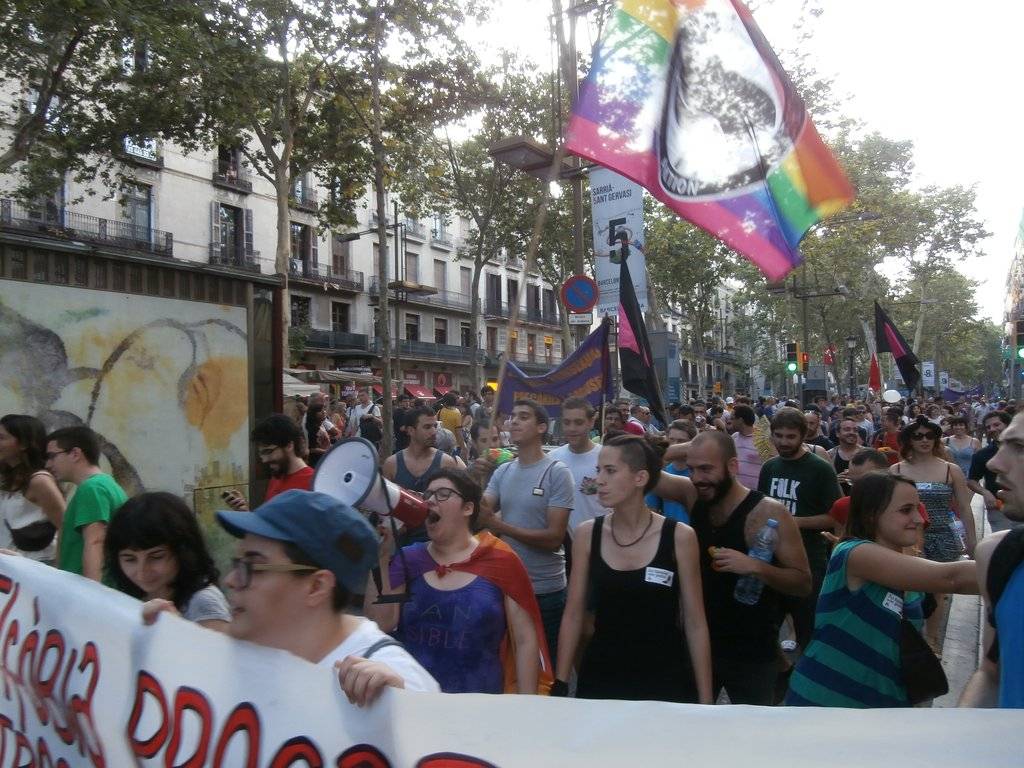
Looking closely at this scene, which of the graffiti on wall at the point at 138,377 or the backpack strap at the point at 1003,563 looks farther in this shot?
the graffiti on wall at the point at 138,377

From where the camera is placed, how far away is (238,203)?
35125 mm

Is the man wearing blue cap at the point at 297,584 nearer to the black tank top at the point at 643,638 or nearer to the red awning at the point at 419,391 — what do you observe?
the black tank top at the point at 643,638

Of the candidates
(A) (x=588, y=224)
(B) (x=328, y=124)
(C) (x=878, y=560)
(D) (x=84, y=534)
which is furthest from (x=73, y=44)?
(A) (x=588, y=224)

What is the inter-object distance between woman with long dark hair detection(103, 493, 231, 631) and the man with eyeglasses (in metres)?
1.88

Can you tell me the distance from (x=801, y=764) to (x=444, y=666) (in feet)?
5.29

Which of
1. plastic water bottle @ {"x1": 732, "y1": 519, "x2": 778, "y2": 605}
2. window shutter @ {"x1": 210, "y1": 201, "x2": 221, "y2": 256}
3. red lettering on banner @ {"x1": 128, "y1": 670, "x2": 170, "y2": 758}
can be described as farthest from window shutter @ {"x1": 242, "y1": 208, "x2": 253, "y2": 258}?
red lettering on banner @ {"x1": 128, "y1": 670, "x2": 170, "y2": 758}

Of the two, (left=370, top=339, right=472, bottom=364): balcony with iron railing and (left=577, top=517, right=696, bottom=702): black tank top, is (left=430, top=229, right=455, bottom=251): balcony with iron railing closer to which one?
(left=370, top=339, right=472, bottom=364): balcony with iron railing

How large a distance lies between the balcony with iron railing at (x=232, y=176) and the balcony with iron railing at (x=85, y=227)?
3787 millimetres

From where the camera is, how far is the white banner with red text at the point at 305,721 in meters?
1.55

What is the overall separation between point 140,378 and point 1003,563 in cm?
638

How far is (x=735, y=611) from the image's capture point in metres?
3.46

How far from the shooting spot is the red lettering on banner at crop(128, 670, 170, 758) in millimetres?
2062

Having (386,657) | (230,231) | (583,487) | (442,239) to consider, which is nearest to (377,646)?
(386,657)

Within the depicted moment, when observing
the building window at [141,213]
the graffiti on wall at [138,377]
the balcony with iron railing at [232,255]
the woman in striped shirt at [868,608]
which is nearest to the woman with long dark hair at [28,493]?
the graffiti on wall at [138,377]
